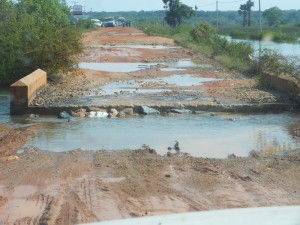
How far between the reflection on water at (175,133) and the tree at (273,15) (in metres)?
103

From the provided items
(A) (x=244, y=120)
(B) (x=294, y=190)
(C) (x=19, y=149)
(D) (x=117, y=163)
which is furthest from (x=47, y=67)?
(B) (x=294, y=190)

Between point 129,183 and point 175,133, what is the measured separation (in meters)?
5.13

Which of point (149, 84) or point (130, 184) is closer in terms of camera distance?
point (130, 184)

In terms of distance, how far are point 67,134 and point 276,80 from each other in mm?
9905

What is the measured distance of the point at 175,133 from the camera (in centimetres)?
1433

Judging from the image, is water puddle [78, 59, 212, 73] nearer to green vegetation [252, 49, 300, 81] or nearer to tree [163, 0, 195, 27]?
green vegetation [252, 49, 300, 81]

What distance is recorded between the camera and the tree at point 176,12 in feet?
331

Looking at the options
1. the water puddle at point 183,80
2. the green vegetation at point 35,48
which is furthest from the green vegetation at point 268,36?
the green vegetation at point 35,48

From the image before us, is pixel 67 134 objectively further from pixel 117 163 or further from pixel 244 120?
pixel 244 120

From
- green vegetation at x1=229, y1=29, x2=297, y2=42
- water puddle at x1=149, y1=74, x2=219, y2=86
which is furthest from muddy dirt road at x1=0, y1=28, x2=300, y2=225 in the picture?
green vegetation at x1=229, y1=29, x2=297, y2=42

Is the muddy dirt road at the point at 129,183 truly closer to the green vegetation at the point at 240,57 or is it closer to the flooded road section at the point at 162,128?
the flooded road section at the point at 162,128

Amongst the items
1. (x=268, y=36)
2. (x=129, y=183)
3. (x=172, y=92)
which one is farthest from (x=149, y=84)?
(x=268, y=36)

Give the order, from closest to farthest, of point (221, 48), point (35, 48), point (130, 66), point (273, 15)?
point (35, 48)
point (130, 66)
point (221, 48)
point (273, 15)

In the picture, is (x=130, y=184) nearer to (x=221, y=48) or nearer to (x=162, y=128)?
(x=162, y=128)
